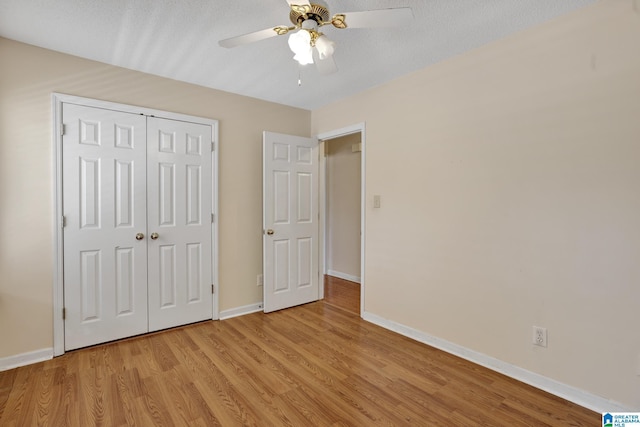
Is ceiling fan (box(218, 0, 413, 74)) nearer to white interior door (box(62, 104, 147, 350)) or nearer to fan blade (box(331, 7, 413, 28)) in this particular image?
fan blade (box(331, 7, 413, 28))

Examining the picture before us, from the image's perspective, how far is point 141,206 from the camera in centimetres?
278

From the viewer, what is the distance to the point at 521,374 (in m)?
2.13

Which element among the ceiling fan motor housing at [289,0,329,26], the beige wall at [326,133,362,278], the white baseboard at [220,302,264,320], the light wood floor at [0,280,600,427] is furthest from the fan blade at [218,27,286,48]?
the beige wall at [326,133,362,278]

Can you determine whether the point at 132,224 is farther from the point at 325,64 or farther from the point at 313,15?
the point at 313,15

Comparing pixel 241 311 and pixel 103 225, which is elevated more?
pixel 103 225

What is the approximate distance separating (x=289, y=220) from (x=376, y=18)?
2434 millimetres

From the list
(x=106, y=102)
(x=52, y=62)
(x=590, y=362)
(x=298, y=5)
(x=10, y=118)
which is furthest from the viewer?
(x=106, y=102)

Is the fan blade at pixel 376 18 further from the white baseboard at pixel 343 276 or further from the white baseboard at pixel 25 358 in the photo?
the white baseboard at pixel 343 276

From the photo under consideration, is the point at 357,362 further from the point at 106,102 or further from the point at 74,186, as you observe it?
the point at 106,102

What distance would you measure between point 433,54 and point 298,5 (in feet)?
4.64

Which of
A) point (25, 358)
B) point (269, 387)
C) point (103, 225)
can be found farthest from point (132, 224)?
point (269, 387)

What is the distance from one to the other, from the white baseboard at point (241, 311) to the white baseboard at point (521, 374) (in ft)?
4.94

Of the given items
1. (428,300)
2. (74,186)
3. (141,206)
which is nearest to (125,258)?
(141,206)

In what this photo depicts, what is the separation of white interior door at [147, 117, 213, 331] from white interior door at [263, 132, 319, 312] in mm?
629
